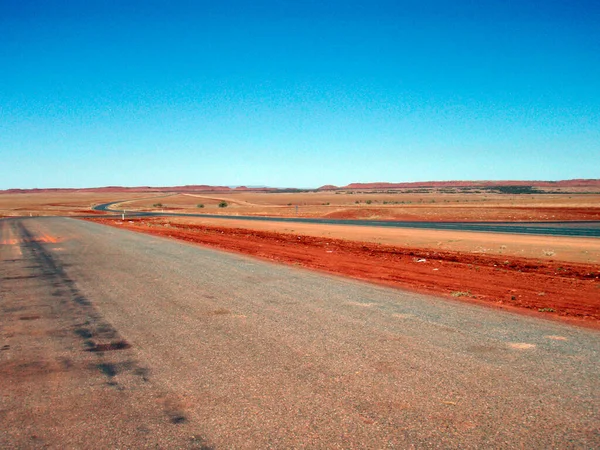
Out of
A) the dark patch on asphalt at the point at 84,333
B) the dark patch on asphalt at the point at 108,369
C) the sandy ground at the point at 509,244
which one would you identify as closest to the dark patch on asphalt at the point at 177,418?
the dark patch on asphalt at the point at 108,369

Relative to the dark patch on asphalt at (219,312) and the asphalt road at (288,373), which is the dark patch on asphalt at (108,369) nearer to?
the asphalt road at (288,373)

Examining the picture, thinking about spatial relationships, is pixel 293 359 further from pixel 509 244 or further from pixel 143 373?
pixel 509 244

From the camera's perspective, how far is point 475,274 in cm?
1464

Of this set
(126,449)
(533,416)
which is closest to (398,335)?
(533,416)

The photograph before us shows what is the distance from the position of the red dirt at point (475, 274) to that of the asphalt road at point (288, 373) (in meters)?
1.55

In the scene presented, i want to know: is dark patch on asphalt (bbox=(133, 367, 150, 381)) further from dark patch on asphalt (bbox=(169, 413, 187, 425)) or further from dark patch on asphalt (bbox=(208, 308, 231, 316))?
dark patch on asphalt (bbox=(208, 308, 231, 316))

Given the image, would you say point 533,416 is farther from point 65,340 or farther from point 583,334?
point 65,340

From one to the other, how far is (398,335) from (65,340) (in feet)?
16.3

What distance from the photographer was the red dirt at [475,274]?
33.1ft

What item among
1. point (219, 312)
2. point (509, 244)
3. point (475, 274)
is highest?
point (219, 312)

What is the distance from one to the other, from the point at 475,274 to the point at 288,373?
10.5 m

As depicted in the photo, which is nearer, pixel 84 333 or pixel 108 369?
pixel 108 369

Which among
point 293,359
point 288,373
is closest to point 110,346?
point 293,359

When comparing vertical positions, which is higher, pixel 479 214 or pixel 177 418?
pixel 479 214
